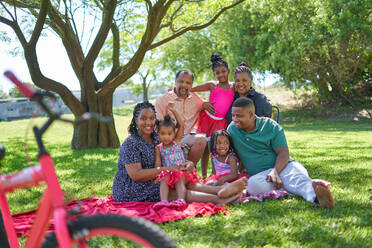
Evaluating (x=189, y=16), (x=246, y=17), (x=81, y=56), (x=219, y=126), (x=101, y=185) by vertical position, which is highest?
(x=246, y=17)

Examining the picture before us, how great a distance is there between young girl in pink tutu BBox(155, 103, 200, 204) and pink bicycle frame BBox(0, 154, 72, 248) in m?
2.22

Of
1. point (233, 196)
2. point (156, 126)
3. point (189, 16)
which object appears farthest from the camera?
point (189, 16)

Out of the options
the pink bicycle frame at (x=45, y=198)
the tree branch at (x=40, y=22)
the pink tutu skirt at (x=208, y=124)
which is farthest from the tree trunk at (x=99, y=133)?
the pink bicycle frame at (x=45, y=198)

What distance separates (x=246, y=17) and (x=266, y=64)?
3.65 m

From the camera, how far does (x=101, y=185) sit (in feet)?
17.7

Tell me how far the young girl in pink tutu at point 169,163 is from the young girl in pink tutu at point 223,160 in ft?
1.35

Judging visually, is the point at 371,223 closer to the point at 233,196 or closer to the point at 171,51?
the point at 233,196

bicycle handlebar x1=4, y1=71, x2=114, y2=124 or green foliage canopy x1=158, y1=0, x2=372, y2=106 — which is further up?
green foliage canopy x1=158, y1=0, x2=372, y2=106

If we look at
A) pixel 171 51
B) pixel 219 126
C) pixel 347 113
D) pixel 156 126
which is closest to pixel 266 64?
pixel 347 113

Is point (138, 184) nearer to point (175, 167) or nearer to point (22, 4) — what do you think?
point (175, 167)

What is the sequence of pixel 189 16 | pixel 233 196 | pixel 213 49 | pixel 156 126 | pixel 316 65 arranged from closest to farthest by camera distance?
pixel 233 196
pixel 156 126
pixel 189 16
pixel 316 65
pixel 213 49

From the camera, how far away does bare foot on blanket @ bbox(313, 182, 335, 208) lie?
11.5 feet

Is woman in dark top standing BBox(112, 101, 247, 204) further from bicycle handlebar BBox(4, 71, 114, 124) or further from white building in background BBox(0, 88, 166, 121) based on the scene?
bicycle handlebar BBox(4, 71, 114, 124)

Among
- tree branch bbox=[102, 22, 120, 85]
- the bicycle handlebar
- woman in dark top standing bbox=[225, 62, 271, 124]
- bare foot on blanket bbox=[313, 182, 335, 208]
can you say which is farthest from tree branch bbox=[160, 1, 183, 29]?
the bicycle handlebar
